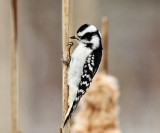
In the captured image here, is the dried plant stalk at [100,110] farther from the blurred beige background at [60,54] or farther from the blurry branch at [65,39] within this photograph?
the blurred beige background at [60,54]

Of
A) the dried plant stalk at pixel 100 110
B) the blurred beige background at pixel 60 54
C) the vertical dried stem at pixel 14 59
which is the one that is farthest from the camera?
the blurred beige background at pixel 60 54

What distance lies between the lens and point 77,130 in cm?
203

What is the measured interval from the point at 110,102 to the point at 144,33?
229 cm

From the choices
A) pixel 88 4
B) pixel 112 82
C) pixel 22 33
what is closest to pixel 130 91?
pixel 22 33

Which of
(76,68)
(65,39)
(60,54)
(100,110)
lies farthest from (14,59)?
(60,54)

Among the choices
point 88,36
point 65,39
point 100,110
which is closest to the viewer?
point 65,39

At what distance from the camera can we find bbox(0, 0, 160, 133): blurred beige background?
134 inches

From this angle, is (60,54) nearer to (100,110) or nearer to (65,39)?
(100,110)

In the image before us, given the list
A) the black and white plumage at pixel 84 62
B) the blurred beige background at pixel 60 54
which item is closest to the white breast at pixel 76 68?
the black and white plumage at pixel 84 62

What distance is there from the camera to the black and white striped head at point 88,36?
152 centimetres

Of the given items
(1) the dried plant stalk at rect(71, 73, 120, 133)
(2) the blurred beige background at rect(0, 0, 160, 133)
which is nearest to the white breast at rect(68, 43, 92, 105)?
(1) the dried plant stalk at rect(71, 73, 120, 133)

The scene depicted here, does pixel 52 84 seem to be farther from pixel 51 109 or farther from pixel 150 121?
pixel 150 121

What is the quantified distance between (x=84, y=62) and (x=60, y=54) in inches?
67.7

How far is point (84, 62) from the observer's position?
1639 millimetres
